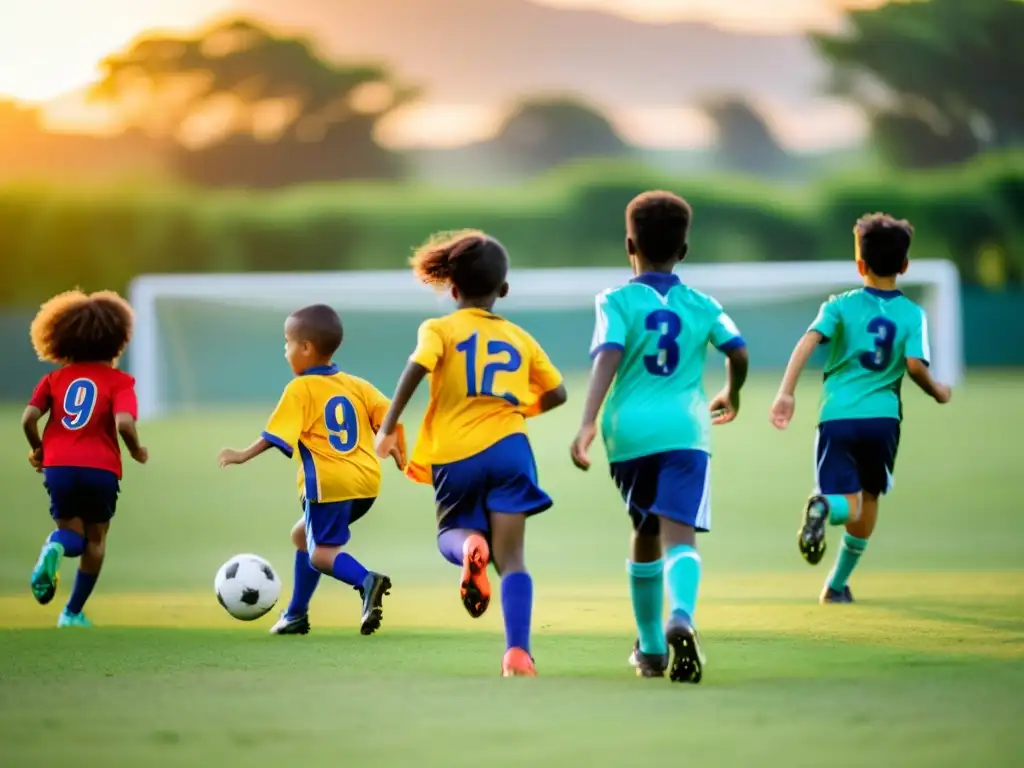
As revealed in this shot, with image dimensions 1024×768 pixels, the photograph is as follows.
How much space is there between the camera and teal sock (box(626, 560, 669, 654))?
551 cm

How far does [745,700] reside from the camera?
187 inches

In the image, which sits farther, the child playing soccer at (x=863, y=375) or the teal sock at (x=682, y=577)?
the child playing soccer at (x=863, y=375)

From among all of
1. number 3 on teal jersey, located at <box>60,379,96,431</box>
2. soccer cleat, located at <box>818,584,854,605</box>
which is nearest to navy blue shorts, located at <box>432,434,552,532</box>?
number 3 on teal jersey, located at <box>60,379,96,431</box>

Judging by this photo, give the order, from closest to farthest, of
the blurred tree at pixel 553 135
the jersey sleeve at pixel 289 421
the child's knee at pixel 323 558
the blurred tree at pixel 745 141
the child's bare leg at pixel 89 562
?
the jersey sleeve at pixel 289 421 < the child's knee at pixel 323 558 < the child's bare leg at pixel 89 562 < the blurred tree at pixel 745 141 < the blurred tree at pixel 553 135

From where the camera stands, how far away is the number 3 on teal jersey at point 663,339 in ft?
18.1

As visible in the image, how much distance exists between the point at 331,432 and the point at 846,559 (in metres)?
Result: 2.52

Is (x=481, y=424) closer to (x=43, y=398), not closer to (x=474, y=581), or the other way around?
(x=474, y=581)

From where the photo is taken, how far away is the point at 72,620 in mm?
7484

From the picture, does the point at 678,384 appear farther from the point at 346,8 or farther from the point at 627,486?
the point at 346,8

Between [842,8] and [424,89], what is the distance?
11587mm

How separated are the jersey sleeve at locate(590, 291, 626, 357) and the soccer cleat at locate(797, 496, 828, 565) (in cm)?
208

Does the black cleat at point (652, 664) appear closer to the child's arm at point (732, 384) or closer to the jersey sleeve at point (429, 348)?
the child's arm at point (732, 384)

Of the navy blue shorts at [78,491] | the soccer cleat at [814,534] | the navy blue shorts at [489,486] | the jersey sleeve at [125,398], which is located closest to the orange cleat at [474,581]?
the navy blue shorts at [489,486]

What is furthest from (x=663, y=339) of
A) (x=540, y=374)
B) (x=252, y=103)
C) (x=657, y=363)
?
(x=252, y=103)
